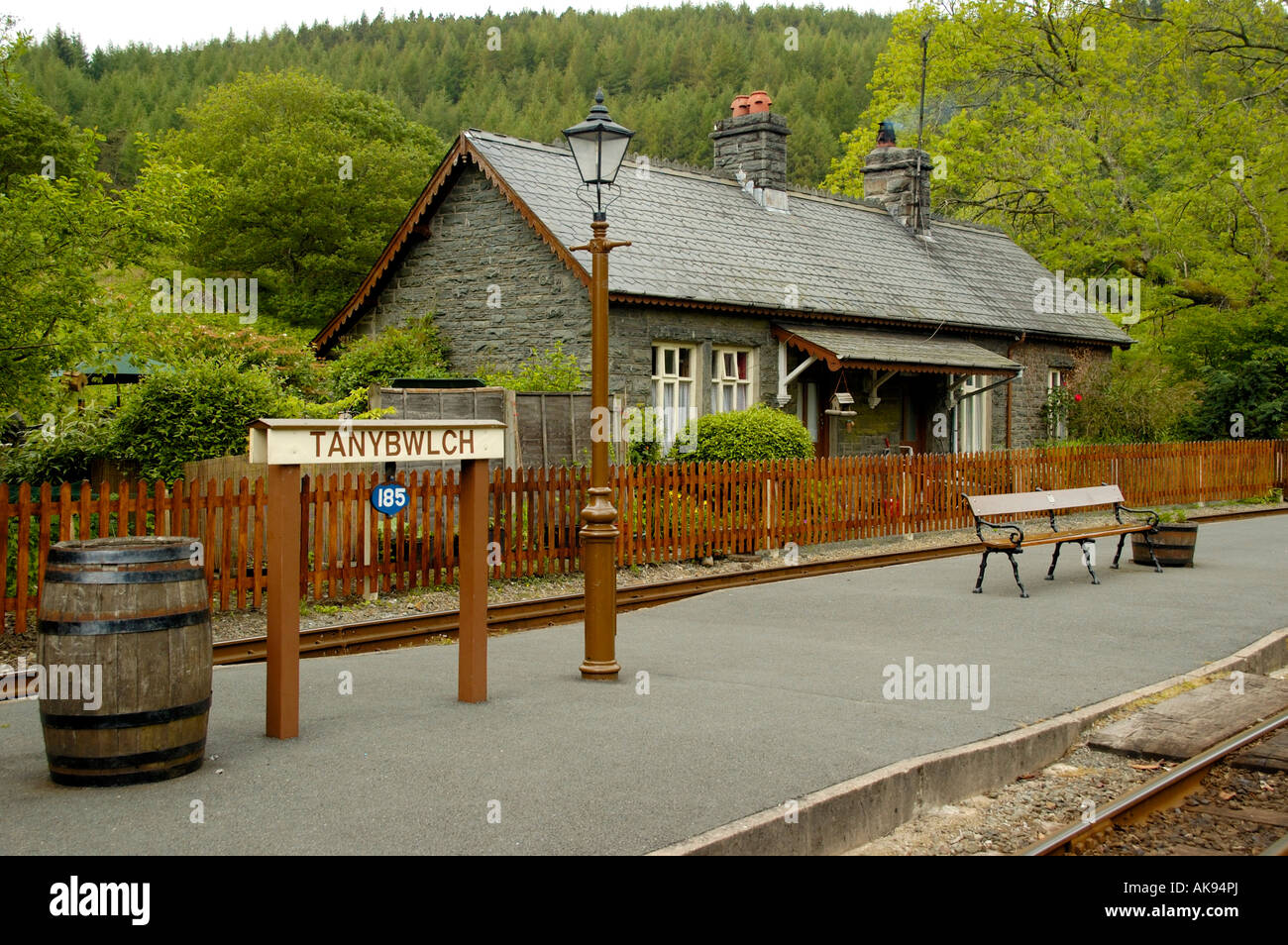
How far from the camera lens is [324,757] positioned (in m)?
6.20

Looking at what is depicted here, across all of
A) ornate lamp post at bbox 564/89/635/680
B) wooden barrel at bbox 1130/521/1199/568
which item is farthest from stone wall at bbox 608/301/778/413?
ornate lamp post at bbox 564/89/635/680

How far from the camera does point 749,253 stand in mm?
23312

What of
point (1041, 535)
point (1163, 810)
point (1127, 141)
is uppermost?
point (1127, 141)

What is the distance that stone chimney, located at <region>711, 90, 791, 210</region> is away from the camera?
86.3 ft

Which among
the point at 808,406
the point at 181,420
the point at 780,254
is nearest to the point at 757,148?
the point at 780,254

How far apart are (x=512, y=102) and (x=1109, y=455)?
68136mm

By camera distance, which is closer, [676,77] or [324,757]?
[324,757]

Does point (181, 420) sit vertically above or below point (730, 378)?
below

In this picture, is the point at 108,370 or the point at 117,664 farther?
the point at 108,370

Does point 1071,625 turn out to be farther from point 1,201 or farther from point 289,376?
point 289,376

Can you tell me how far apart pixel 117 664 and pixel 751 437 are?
43.4 feet

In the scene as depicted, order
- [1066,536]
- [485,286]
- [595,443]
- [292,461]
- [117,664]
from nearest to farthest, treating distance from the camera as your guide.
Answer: [117,664] → [292,461] → [595,443] → [1066,536] → [485,286]

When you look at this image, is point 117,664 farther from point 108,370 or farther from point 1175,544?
point 1175,544
